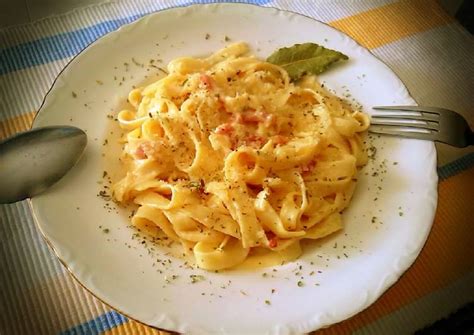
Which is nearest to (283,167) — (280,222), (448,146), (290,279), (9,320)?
(280,222)

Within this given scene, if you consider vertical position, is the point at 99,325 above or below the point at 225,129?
below

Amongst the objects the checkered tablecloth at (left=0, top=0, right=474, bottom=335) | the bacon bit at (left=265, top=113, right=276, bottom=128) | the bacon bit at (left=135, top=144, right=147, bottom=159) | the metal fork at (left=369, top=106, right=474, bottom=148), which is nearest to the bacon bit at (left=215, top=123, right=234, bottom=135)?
the bacon bit at (left=265, top=113, right=276, bottom=128)

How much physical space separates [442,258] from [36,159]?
1.27m

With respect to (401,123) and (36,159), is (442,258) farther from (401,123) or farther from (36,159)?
(36,159)

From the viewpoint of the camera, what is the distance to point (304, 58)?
205cm

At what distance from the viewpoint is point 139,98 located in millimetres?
→ 1910

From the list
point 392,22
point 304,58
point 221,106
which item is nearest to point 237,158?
point 221,106

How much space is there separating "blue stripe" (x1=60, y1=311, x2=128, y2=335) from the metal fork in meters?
1.02

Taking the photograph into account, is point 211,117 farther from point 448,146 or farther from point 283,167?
point 448,146

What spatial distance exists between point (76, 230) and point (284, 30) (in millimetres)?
1097

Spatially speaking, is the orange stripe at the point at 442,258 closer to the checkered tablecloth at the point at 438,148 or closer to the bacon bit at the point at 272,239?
the checkered tablecloth at the point at 438,148

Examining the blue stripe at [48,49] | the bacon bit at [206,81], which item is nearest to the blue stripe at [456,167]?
the bacon bit at [206,81]

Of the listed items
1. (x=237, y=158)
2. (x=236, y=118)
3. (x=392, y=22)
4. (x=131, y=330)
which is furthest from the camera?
(x=392, y=22)

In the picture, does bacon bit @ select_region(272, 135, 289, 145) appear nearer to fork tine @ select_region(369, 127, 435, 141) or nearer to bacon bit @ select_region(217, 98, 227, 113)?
bacon bit @ select_region(217, 98, 227, 113)
